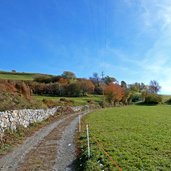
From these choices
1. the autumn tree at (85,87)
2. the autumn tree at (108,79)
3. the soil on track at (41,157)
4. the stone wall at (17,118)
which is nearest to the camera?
the soil on track at (41,157)

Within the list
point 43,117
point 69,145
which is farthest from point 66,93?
point 69,145

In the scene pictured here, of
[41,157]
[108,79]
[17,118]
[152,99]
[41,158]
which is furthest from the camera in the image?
[108,79]

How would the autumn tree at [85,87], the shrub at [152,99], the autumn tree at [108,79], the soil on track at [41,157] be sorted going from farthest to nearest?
1. the autumn tree at [108,79]
2. the shrub at [152,99]
3. the autumn tree at [85,87]
4. the soil on track at [41,157]

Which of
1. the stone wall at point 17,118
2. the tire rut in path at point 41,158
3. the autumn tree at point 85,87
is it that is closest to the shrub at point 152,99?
the autumn tree at point 85,87

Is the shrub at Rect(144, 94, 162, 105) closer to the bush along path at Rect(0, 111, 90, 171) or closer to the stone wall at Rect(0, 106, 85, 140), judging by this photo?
the stone wall at Rect(0, 106, 85, 140)

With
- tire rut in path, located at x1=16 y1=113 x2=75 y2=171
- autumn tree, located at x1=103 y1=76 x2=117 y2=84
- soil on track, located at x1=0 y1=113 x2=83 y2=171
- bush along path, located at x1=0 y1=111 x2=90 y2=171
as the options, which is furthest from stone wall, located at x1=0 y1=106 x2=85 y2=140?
autumn tree, located at x1=103 y1=76 x2=117 y2=84

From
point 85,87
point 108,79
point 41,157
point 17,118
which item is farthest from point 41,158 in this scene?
point 108,79

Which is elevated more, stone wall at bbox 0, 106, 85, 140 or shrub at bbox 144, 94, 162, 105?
shrub at bbox 144, 94, 162, 105

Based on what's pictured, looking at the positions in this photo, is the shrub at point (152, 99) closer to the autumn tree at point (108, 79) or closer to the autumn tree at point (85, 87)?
the autumn tree at point (85, 87)

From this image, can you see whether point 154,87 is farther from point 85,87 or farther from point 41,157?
point 41,157

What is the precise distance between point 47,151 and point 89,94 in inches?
4297

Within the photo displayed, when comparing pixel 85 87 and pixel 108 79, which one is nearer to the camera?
pixel 85 87

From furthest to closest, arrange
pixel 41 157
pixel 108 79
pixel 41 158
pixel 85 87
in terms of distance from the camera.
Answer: pixel 108 79
pixel 85 87
pixel 41 157
pixel 41 158

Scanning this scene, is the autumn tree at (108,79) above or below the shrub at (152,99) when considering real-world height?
above
